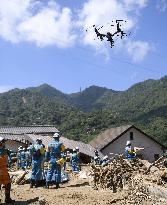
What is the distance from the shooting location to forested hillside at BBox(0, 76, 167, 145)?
90625 millimetres

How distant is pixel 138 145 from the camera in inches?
2127

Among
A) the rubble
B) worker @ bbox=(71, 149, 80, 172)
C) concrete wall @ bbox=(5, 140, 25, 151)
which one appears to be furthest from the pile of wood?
concrete wall @ bbox=(5, 140, 25, 151)

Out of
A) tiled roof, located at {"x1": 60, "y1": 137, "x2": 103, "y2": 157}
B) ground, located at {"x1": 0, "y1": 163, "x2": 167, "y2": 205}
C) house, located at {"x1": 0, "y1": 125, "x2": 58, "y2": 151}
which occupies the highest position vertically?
house, located at {"x1": 0, "y1": 125, "x2": 58, "y2": 151}

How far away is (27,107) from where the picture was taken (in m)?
147

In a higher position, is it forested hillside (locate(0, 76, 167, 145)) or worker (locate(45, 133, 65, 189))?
forested hillside (locate(0, 76, 167, 145))

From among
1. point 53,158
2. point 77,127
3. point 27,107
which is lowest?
point 53,158

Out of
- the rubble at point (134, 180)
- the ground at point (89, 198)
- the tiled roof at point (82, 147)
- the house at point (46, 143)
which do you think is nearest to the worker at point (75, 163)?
the rubble at point (134, 180)

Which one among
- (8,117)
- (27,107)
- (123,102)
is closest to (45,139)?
(8,117)

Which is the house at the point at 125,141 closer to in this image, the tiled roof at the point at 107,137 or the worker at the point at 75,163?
the tiled roof at the point at 107,137

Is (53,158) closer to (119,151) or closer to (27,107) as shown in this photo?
(119,151)

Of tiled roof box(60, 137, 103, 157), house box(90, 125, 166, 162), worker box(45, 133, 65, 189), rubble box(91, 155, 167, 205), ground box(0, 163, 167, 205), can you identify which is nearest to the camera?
ground box(0, 163, 167, 205)

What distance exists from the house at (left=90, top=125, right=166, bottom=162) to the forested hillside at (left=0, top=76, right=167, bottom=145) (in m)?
22.8

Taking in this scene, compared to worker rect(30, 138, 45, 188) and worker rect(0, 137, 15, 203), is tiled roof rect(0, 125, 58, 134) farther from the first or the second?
worker rect(0, 137, 15, 203)

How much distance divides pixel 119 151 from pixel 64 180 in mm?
→ 34166
